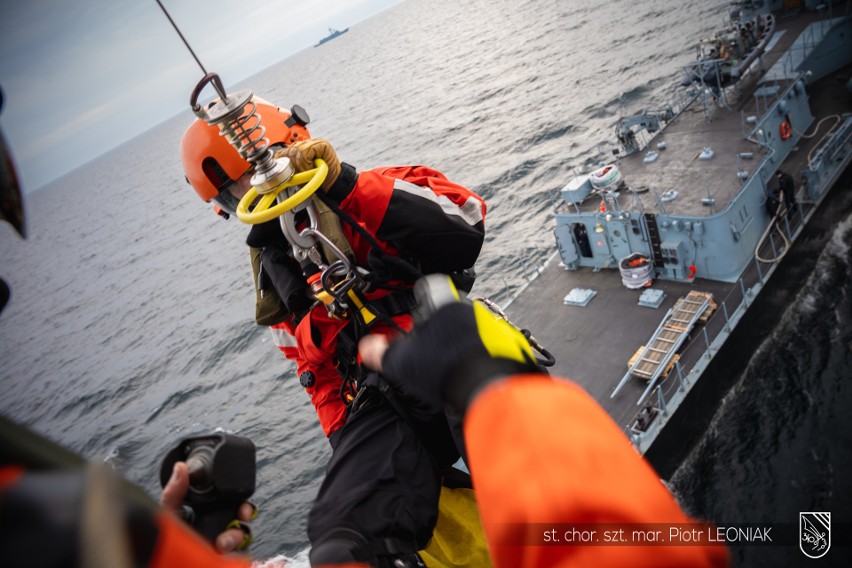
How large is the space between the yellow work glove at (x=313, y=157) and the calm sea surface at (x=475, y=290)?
1.70 m

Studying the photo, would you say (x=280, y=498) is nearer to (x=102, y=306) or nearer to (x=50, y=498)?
(x=50, y=498)

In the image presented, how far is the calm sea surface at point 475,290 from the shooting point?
15.6 metres

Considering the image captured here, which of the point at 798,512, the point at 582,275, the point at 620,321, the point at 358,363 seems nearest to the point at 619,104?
the point at 582,275

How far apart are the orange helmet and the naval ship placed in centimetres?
1198

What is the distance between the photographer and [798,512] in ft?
45.4

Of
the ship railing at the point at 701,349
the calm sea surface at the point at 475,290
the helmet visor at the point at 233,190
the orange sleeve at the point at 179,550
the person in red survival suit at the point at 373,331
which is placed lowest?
the calm sea surface at the point at 475,290

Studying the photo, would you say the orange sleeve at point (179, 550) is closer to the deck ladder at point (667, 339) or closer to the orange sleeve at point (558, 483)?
the orange sleeve at point (558, 483)

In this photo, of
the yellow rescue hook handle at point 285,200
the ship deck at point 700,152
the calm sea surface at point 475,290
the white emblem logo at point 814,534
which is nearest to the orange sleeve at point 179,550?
the calm sea surface at point 475,290

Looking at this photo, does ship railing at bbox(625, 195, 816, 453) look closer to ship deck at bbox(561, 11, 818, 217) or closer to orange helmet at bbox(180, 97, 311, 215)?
ship deck at bbox(561, 11, 818, 217)

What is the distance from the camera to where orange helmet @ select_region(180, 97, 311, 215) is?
492cm

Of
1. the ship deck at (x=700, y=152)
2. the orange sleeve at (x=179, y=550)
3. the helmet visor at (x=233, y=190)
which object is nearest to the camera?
the orange sleeve at (x=179, y=550)

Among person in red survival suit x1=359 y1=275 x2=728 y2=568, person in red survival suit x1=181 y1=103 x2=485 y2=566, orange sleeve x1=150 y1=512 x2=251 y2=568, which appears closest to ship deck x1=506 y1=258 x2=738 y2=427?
person in red survival suit x1=181 y1=103 x2=485 y2=566

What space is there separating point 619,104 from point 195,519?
49.6 m

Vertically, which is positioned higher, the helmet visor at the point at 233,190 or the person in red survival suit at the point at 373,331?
the helmet visor at the point at 233,190
